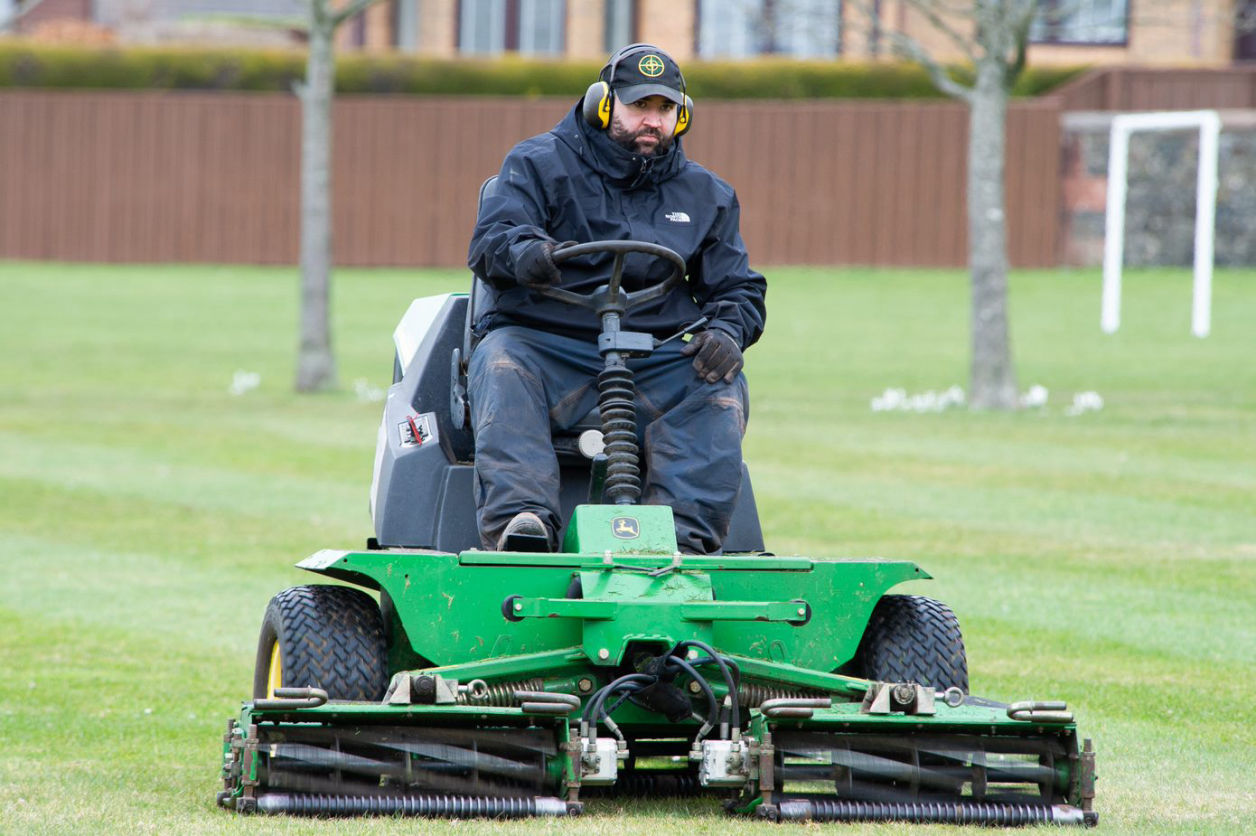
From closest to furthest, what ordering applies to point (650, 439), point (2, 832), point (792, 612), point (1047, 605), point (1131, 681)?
point (2, 832), point (792, 612), point (650, 439), point (1131, 681), point (1047, 605)

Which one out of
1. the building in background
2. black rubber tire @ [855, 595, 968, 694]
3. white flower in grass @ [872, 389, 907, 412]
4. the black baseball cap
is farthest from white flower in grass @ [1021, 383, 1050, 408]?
the building in background

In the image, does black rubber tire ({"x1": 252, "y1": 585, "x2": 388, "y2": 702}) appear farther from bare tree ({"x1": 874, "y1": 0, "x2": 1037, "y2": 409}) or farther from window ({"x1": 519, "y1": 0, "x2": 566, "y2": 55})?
window ({"x1": 519, "y1": 0, "x2": 566, "y2": 55})

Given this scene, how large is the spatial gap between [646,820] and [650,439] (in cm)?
122

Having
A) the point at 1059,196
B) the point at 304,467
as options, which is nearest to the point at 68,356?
the point at 304,467

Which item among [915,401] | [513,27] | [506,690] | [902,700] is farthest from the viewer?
[513,27]

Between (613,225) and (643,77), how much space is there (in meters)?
0.44

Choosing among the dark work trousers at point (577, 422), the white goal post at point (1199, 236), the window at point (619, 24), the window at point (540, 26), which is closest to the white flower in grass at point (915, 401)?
the white goal post at point (1199, 236)

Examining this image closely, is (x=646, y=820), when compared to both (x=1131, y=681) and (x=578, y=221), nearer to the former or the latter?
(x=578, y=221)

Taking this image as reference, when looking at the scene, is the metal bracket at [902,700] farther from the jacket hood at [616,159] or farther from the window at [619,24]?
the window at [619,24]

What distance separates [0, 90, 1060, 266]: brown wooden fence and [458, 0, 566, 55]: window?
A: 185 inches

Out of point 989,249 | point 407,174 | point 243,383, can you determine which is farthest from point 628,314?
point 407,174

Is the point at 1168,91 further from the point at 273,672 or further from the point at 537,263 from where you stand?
the point at 273,672

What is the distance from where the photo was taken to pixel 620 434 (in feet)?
19.2

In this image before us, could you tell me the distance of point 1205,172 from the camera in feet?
83.4
